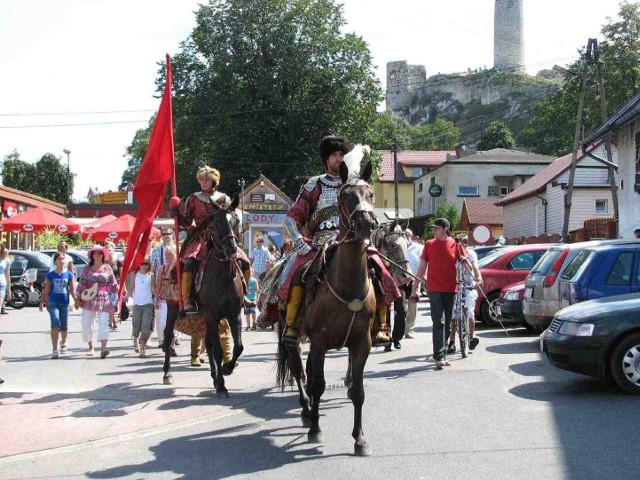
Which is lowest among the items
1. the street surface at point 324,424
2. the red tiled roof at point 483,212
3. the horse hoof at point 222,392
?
the street surface at point 324,424

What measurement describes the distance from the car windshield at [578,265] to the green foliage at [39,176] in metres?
69.9

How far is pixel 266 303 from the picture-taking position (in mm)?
8562

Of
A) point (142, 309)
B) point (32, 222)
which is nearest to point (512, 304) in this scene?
point (142, 309)

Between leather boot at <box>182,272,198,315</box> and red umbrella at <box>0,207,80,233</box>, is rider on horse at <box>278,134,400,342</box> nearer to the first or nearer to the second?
leather boot at <box>182,272,198,315</box>

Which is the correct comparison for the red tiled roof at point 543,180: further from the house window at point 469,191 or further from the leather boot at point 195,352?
the leather boot at point 195,352

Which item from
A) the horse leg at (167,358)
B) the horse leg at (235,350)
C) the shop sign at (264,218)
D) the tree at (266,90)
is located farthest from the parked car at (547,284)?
the tree at (266,90)

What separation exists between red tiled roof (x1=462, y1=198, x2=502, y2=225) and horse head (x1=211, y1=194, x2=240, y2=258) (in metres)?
50.9

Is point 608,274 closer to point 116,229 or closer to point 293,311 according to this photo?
point 293,311

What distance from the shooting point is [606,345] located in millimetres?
9453

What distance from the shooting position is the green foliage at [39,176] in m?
77.2

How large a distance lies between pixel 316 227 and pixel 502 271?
→ 36.9ft

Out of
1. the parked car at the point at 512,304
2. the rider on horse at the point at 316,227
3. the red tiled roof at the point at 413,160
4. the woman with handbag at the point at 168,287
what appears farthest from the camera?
the red tiled roof at the point at 413,160

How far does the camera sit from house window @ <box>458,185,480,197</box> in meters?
72.8

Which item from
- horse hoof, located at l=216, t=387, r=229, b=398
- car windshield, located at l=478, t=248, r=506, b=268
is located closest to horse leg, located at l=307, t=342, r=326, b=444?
horse hoof, located at l=216, t=387, r=229, b=398
